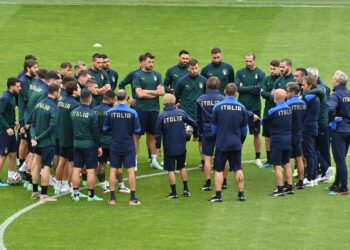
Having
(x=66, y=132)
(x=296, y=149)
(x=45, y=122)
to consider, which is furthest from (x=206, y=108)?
(x=45, y=122)

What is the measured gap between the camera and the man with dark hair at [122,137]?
73.9ft

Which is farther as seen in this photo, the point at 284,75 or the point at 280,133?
the point at 284,75

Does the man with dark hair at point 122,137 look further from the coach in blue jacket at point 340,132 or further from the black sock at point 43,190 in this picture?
the coach in blue jacket at point 340,132

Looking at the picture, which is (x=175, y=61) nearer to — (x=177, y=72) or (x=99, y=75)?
(x=177, y=72)

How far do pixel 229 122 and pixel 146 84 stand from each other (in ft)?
13.3

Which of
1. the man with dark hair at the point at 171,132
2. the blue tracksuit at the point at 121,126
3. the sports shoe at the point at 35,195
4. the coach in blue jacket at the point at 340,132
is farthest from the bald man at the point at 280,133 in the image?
the sports shoe at the point at 35,195

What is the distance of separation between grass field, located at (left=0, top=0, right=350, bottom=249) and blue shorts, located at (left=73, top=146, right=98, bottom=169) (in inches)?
32.3

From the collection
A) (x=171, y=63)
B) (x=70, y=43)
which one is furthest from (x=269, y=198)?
(x=70, y=43)

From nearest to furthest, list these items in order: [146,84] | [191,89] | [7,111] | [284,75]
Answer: [7,111]
[284,75]
[191,89]
[146,84]

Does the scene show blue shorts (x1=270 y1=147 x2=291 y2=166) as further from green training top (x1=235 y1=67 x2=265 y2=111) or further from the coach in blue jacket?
green training top (x1=235 y1=67 x2=265 y2=111)

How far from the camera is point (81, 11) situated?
134 feet

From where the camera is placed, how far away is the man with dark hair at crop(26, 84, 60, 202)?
23.0 metres

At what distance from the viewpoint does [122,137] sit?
74.1ft

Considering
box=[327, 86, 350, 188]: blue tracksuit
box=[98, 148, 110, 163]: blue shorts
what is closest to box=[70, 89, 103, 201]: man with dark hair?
box=[98, 148, 110, 163]: blue shorts
